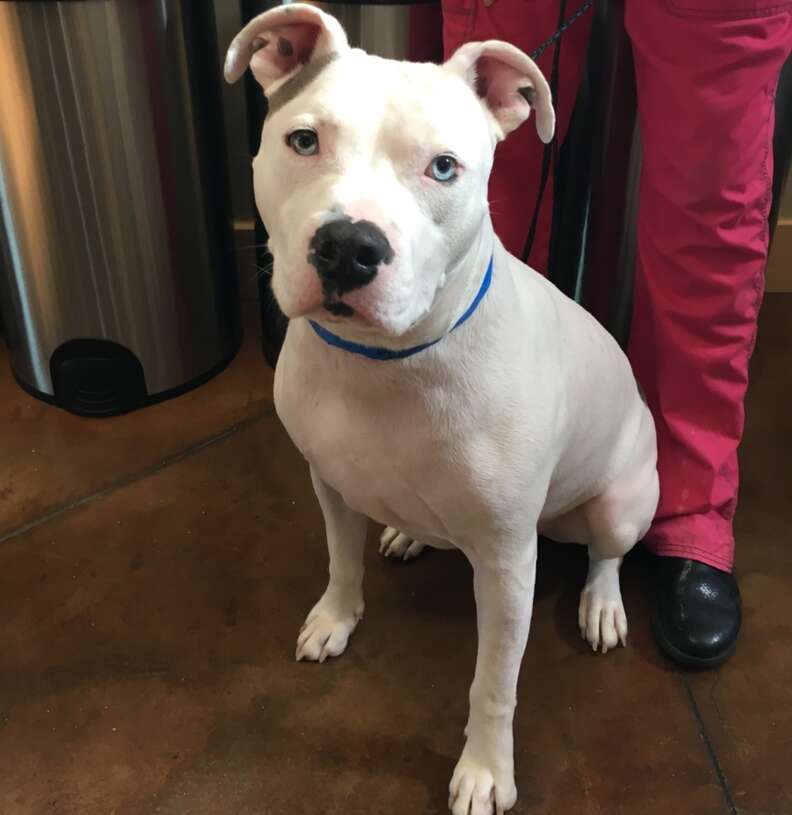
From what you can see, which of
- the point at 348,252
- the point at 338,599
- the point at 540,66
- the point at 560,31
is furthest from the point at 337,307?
the point at 540,66

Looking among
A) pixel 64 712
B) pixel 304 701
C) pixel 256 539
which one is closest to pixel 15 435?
pixel 256 539

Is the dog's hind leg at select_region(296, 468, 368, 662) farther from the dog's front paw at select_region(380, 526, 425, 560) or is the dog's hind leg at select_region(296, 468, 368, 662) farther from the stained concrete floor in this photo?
the dog's front paw at select_region(380, 526, 425, 560)

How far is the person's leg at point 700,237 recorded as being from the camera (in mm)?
1447

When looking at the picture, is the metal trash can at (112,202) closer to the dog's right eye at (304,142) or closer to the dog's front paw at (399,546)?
the dog's front paw at (399,546)

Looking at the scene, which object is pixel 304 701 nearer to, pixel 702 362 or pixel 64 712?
pixel 64 712

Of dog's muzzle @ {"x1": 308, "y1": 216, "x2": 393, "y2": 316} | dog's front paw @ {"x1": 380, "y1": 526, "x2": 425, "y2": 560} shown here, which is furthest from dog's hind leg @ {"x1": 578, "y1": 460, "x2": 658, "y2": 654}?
dog's muzzle @ {"x1": 308, "y1": 216, "x2": 393, "y2": 316}

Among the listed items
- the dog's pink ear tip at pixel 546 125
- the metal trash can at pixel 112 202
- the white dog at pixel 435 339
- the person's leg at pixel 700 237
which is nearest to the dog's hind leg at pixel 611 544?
the white dog at pixel 435 339

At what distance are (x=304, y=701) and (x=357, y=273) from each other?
91 centimetres

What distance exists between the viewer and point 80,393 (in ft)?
7.55

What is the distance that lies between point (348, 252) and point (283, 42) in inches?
13.8

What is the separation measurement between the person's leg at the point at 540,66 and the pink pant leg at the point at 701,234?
16 cm

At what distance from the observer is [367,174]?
1.00m

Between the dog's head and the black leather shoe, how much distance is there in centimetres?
94

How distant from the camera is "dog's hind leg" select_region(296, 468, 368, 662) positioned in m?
1.57
